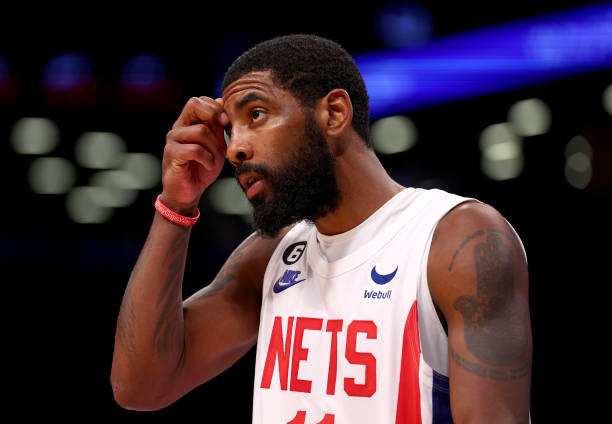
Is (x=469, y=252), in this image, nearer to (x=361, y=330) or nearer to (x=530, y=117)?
(x=361, y=330)

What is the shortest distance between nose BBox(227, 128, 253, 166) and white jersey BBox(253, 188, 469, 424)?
31 cm

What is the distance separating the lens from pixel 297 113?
173cm

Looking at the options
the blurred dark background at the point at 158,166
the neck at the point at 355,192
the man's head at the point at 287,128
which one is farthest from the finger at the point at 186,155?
the blurred dark background at the point at 158,166

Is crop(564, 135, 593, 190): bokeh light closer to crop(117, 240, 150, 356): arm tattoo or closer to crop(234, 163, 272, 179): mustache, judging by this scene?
Answer: crop(234, 163, 272, 179): mustache

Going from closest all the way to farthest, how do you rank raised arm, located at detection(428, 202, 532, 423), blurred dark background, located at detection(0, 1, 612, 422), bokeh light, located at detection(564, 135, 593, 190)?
raised arm, located at detection(428, 202, 532, 423) → blurred dark background, located at detection(0, 1, 612, 422) → bokeh light, located at detection(564, 135, 593, 190)

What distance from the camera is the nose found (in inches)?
66.8

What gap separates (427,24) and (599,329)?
7.55 feet

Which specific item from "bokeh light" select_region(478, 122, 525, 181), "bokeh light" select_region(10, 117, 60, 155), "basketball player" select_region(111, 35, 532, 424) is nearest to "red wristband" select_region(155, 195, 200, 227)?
"basketball player" select_region(111, 35, 532, 424)

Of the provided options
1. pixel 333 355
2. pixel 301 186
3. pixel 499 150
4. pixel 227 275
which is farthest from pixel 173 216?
pixel 499 150

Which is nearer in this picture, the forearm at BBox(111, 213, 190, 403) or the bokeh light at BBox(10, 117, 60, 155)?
the forearm at BBox(111, 213, 190, 403)

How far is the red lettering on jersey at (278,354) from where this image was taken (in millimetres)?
1676

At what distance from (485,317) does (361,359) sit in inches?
12.9

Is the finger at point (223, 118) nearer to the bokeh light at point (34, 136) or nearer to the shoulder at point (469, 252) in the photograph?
the shoulder at point (469, 252)

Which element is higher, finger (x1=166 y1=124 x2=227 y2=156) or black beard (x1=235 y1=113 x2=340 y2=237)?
finger (x1=166 y1=124 x2=227 y2=156)
